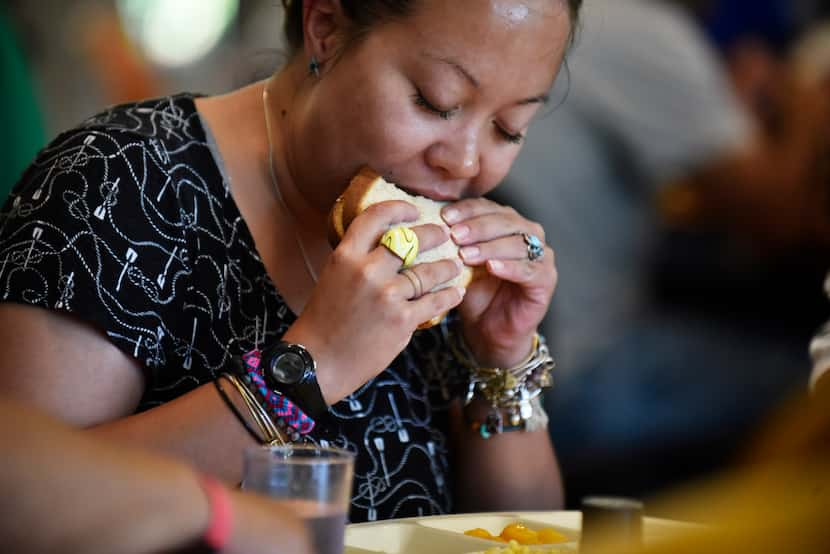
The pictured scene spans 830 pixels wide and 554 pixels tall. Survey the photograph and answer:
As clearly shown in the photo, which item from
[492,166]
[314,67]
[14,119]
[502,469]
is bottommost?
[502,469]

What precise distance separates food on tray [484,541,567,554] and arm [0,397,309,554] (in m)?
0.55

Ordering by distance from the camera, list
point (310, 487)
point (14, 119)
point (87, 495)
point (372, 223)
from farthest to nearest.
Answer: point (14, 119) → point (372, 223) → point (310, 487) → point (87, 495)

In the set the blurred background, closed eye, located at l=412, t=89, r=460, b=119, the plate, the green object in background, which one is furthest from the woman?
the blurred background

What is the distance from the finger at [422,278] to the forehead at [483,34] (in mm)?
279

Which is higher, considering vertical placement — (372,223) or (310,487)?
(372,223)

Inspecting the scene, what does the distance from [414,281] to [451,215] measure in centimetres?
18

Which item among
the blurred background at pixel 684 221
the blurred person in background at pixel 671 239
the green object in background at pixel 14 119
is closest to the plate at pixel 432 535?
the green object in background at pixel 14 119

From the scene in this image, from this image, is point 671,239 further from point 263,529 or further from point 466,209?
point 263,529

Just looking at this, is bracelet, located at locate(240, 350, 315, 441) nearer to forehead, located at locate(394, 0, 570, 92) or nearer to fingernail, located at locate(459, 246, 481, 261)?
fingernail, located at locate(459, 246, 481, 261)

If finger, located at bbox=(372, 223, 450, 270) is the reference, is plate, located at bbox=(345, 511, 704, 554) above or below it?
below

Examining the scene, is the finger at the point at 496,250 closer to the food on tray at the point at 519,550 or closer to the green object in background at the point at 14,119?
the food on tray at the point at 519,550

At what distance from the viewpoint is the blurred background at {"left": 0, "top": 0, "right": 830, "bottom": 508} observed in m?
4.26

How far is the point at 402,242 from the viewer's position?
59.7 inches

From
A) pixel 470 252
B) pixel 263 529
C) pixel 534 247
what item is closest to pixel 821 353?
pixel 534 247
